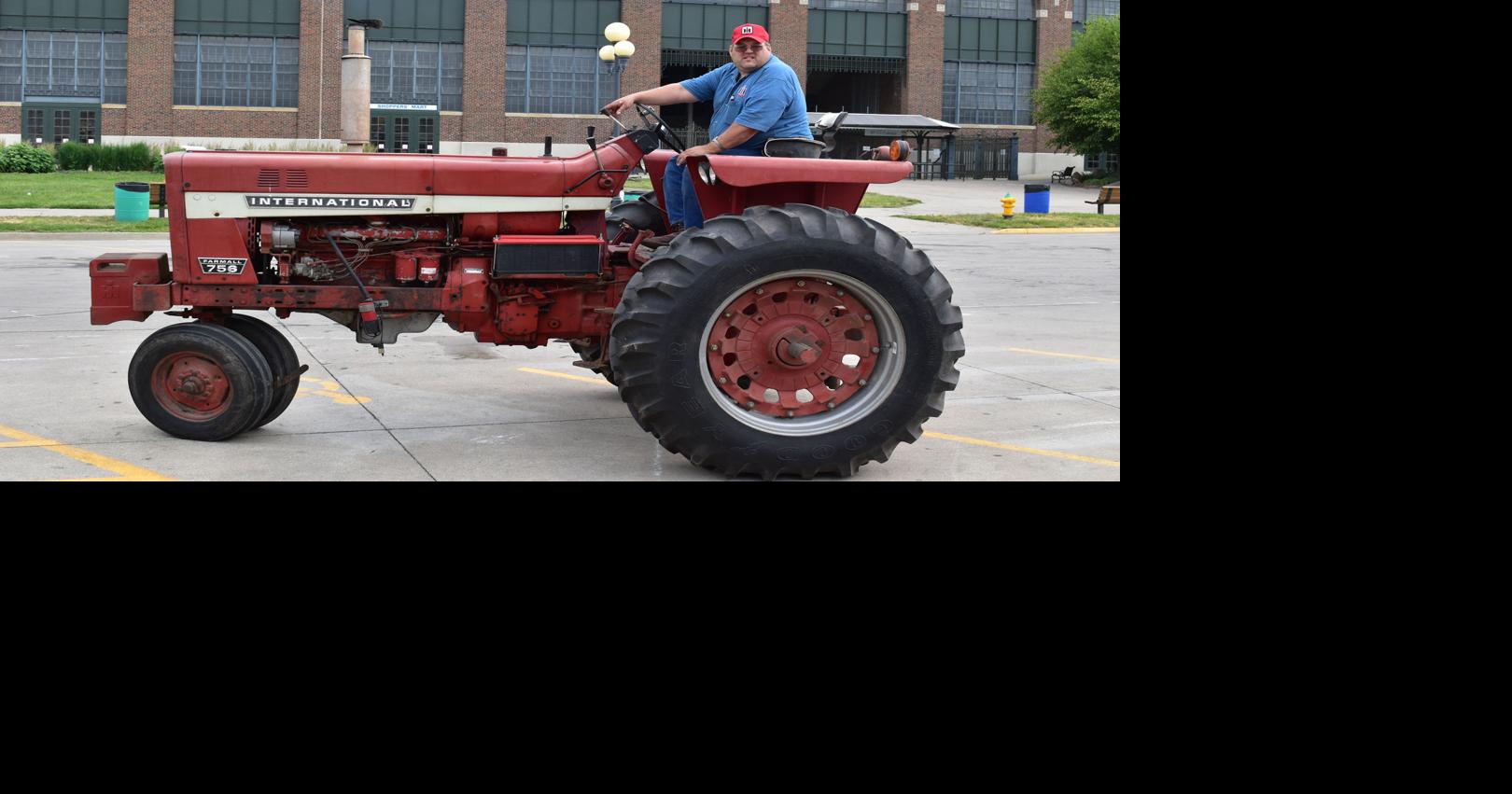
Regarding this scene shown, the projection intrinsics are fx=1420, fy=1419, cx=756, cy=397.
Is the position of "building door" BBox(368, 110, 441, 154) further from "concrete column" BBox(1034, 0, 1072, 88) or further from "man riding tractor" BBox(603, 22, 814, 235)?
"man riding tractor" BBox(603, 22, 814, 235)

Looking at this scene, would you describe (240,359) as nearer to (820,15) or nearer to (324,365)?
(324,365)

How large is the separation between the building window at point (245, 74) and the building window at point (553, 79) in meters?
8.39

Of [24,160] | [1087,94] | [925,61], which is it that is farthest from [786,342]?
[925,61]

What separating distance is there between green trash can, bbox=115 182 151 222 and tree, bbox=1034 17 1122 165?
36038 millimetres

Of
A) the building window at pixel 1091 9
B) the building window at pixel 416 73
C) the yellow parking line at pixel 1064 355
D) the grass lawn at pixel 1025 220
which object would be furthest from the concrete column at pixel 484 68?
the yellow parking line at pixel 1064 355

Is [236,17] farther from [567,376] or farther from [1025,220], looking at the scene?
[567,376]

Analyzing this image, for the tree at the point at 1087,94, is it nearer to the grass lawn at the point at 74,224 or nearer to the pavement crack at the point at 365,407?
the grass lawn at the point at 74,224

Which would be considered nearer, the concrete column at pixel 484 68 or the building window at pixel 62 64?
the building window at pixel 62 64

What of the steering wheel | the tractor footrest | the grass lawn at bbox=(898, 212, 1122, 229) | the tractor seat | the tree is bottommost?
the tractor footrest

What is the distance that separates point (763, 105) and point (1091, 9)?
60604 mm

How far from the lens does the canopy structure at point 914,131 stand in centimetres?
5503

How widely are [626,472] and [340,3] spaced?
173ft

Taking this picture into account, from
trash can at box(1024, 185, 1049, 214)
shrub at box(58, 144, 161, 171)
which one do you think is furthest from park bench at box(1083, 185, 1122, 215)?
shrub at box(58, 144, 161, 171)

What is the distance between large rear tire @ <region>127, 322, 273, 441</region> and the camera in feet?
22.0
